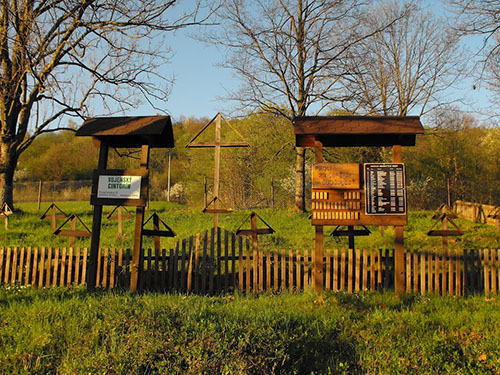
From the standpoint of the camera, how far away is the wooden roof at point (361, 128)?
7.94m

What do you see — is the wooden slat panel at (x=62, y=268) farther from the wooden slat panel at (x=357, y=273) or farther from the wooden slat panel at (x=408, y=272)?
the wooden slat panel at (x=408, y=272)

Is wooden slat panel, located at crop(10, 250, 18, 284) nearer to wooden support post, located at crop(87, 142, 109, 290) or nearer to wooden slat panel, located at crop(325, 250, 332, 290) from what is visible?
wooden support post, located at crop(87, 142, 109, 290)

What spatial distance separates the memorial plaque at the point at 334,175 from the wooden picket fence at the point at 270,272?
1.36m

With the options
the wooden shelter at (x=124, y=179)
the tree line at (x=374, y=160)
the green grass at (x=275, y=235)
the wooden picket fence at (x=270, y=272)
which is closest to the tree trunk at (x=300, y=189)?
the green grass at (x=275, y=235)

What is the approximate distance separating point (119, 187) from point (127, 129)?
1.20 metres

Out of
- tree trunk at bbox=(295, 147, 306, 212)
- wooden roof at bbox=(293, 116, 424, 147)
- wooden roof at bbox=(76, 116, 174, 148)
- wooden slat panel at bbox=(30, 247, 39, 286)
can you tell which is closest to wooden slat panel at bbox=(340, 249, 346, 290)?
wooden roof at bbox=(293, 116, 424, 147)

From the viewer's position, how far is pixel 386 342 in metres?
5.29

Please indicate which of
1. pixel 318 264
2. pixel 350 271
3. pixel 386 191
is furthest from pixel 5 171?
pixel 386 191

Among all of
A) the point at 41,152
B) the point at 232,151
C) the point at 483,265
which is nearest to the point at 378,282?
the point at 483,265

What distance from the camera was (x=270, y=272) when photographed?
839 centimetres

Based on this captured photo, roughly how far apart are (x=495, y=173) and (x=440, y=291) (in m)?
28.7

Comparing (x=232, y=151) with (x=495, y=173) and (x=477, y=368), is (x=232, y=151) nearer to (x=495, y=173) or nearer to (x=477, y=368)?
(x=495, y=173)

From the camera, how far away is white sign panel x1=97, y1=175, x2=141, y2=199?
8.42 meters

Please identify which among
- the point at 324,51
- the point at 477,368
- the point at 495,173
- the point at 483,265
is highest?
the point at 324,51
